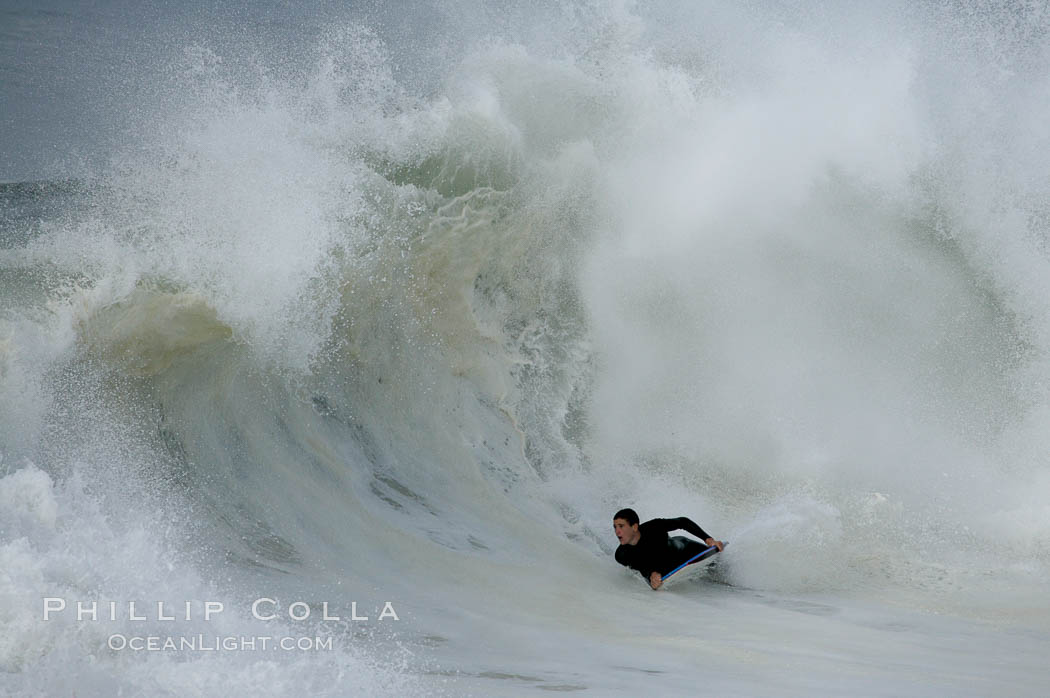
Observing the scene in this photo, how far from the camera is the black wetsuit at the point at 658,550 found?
5254 millimetres

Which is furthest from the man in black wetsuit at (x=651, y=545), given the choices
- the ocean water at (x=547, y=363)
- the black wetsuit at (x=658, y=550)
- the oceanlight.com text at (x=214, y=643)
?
the oceanlight.com text at (x=214, y=643)

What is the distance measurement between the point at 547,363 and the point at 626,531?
2.65m

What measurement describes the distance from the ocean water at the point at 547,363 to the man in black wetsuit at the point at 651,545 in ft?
0.56

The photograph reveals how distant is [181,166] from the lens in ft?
23.7

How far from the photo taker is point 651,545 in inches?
208

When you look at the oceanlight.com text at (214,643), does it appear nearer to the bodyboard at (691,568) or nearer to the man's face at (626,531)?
the man's face at (626,531)

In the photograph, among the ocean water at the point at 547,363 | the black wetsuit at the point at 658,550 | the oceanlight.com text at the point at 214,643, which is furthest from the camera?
the black wetsuit at the point at 658,550

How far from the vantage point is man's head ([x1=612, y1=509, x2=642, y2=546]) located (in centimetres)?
528

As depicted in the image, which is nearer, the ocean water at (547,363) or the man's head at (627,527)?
the ocean water at (547,363)

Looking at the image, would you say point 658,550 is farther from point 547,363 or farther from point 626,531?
point 547,363

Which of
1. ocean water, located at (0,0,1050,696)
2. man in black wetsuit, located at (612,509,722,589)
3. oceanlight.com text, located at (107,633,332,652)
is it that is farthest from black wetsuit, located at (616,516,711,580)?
oceanlight.com text, located at (107,633,332,652)

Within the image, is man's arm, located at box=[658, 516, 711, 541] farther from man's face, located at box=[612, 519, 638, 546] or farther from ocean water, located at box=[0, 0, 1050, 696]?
ocean water, located at box=[0, 0, 1050, 696]

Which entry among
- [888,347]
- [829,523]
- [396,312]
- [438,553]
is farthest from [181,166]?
[888,347]

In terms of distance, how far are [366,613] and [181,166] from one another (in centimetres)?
435
